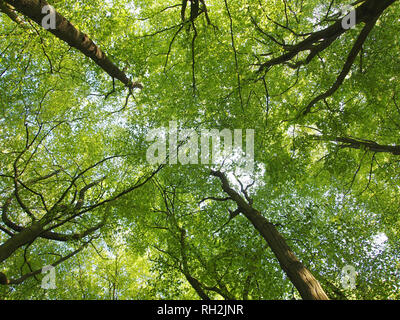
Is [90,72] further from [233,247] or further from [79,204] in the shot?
[233,247]

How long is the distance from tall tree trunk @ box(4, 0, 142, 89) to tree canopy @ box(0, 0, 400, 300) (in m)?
0.04

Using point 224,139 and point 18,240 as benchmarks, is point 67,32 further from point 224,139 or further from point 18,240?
point 224,139

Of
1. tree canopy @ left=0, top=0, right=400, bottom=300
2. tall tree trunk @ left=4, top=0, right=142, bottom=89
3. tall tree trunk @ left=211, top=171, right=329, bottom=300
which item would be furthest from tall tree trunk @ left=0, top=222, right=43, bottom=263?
tall tree trunk @ left=211, top=171, right=329, bottom=300

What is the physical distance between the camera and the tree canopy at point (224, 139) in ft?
21.1

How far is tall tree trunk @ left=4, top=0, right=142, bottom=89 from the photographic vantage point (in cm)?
477

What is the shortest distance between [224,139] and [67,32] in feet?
18.3

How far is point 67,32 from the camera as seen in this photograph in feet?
18.8

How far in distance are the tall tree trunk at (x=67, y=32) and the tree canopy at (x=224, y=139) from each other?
0.12ft

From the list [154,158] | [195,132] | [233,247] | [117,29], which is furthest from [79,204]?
Result: [117,29]

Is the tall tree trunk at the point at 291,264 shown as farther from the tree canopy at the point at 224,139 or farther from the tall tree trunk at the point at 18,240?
the tall tree trunk at the point at 18,240

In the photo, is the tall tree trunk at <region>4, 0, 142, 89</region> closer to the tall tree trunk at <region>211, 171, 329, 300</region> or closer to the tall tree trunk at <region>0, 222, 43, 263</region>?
the tall tree trunk at <region>0, 222, 43, 263</region>

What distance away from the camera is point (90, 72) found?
1145 cm

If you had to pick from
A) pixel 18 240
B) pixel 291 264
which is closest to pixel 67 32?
pixel 18 240

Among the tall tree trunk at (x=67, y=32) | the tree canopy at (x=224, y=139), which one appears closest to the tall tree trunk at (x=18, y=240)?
the tree canopy at (x=224, y=139)
